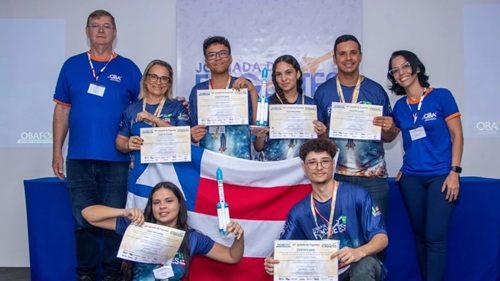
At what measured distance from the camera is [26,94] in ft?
15.6

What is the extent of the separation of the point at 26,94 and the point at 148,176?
219cm

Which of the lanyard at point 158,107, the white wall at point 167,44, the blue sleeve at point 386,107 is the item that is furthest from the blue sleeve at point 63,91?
the blue sleeve at point 386,107

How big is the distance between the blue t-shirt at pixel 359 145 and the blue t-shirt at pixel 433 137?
0.19 m

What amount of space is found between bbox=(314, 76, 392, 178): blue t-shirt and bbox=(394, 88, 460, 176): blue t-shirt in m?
0.19

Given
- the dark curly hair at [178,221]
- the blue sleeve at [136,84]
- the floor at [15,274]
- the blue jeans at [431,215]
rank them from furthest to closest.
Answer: the floor at [15,274] < the blue sleeve at [136,84] < the blue jeans at [431,215] < the dark curly hair at [178,221]

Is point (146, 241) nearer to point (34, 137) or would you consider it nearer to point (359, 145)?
point (359, 145)

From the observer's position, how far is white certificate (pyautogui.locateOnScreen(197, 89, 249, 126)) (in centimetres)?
317

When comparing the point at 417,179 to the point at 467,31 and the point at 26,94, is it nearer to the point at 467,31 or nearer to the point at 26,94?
the point at 467,31

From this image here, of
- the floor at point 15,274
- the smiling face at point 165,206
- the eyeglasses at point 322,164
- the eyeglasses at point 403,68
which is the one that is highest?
the eyeglasses at point 403,68

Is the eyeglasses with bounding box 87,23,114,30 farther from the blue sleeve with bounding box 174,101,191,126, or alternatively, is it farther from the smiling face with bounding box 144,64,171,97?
the blue sleeve with bounding box 174,101,191,126

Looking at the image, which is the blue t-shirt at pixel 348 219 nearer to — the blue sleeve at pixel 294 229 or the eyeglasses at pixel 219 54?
the blue sleeve at pixel 294 229

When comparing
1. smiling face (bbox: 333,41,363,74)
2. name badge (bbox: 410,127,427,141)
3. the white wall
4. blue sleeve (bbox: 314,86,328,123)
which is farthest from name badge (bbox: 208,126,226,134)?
the white wall

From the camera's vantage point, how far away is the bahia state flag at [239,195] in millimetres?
3184

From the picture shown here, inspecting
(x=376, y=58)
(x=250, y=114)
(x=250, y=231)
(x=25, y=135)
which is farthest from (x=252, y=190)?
(x=25, y=135)
